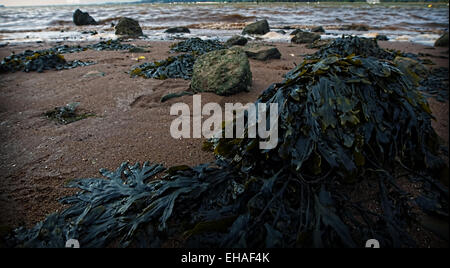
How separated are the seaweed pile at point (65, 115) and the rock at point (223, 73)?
1.49m

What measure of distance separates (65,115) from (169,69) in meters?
2.00

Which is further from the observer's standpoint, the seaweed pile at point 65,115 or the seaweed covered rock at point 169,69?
the seaweed covered rock at point 169,69

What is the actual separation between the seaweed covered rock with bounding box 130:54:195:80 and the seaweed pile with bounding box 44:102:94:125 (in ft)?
5.01

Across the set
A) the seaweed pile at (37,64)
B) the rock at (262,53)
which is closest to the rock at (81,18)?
the seaweed pile at (37,64)

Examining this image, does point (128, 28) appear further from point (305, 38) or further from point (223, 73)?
point (223, 73)

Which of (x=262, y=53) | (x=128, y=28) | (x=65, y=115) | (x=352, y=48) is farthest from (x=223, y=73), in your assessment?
(x=128, y=28)

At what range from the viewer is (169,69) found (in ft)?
15.0

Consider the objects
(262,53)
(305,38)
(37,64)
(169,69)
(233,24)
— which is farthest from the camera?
(233,24)

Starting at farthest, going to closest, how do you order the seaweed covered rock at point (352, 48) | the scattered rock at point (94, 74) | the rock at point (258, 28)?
the rock at point (258, 28) < the scattered rock at point (94, 74) < the seaweed covered rock at point (352, 48)

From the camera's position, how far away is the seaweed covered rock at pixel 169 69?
14.5ft

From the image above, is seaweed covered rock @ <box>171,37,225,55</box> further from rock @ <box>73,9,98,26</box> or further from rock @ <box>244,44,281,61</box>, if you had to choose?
rock @ <box>73,9,98,26</box>

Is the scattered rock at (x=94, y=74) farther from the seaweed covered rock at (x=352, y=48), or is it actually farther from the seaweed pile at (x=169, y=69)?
the seaweed covered rock at (x=352, y=48)
